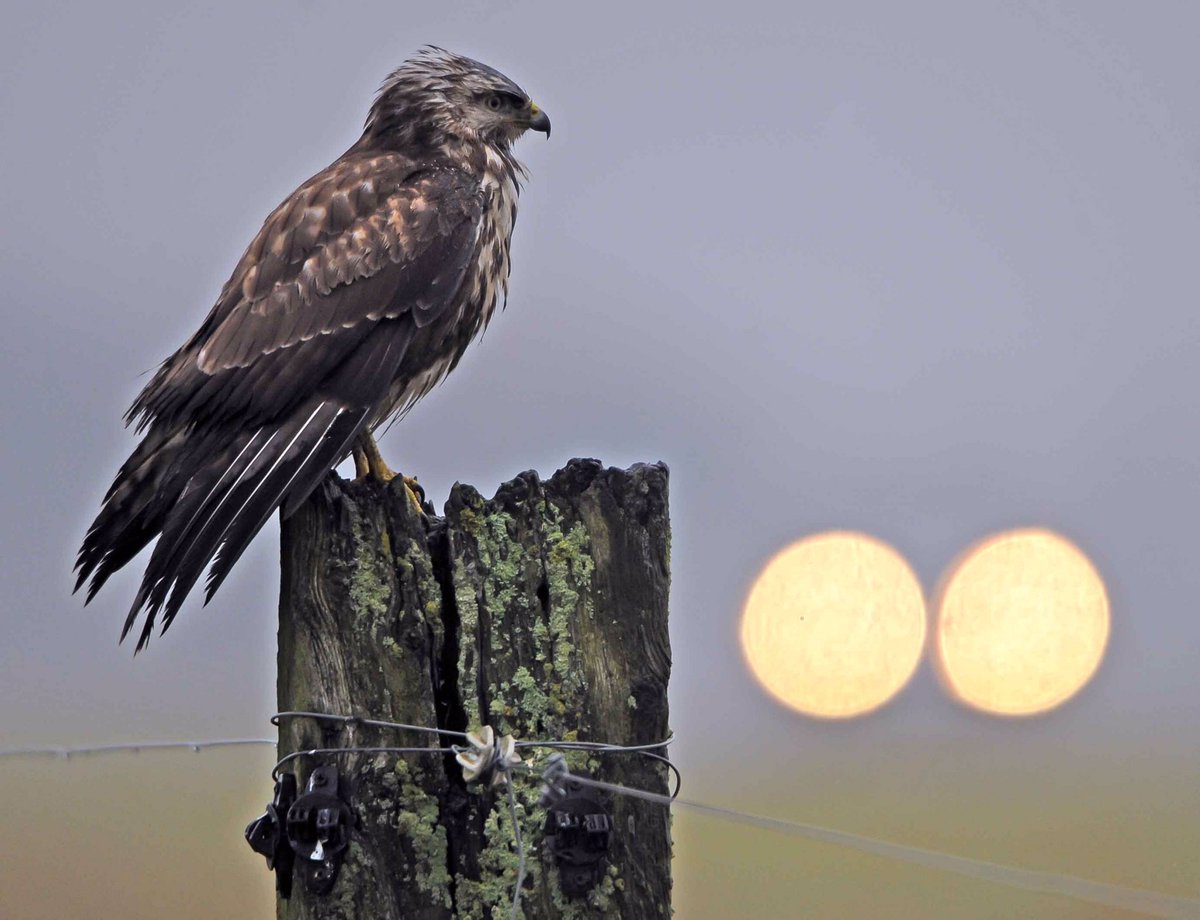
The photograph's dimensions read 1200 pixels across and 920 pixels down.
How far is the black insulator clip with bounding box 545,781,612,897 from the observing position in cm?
252

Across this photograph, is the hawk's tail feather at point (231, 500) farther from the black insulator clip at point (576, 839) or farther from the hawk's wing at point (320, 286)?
the black insulator clip at point (576, 839)

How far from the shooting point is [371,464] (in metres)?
3.92

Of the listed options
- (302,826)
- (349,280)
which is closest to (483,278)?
(349,280)

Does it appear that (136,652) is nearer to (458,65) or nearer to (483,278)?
(483,278)

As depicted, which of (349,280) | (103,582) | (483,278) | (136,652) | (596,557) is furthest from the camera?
(483,278)

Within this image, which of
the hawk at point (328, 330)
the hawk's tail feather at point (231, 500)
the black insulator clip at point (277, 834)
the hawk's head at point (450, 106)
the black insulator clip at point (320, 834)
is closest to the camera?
the black insulator clip at point (320, 834)

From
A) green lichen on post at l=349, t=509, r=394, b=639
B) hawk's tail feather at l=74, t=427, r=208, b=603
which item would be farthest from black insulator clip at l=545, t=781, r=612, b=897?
hawk's tail feather at l=74, t=427, r=208, b=603

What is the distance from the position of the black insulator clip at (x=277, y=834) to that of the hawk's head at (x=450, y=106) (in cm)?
267

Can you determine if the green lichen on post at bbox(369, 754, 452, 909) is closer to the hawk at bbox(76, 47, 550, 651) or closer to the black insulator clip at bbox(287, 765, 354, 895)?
the black insulator clip at bbox(287, 765, 354, 895)

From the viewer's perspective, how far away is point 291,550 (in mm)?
2744

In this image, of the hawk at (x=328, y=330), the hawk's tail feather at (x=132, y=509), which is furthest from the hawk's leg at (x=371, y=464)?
the hawk's tail feather at (x=132, y=509)

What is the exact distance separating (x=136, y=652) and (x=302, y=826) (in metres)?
0.77

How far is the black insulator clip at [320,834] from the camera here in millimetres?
2471

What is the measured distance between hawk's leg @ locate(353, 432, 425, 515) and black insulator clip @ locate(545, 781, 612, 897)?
153cm
